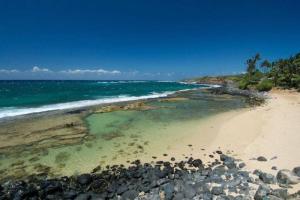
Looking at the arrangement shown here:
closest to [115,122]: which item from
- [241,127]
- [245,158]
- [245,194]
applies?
[241,127]

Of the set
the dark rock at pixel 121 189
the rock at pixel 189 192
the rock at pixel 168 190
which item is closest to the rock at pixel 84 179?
the dark rock at pixel 121 189

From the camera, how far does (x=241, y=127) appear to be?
1734 centimetres

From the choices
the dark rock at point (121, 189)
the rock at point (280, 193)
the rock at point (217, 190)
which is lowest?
the dark rock at point (121, 189)

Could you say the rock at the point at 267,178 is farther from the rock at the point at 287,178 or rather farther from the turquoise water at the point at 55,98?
the turquoise water at the point at 55,98

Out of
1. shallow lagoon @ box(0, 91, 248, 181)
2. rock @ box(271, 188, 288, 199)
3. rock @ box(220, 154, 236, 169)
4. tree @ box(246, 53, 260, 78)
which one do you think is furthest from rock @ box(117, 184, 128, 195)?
tree @ box(246, 53, 260, 78)

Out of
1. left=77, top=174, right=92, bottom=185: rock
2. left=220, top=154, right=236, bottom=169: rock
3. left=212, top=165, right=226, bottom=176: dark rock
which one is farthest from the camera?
left=220, top=154, right=236, bottom=169: rock

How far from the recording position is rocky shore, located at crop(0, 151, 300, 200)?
25.3 feet

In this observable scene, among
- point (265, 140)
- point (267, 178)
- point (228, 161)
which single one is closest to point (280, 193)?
point (267, 178)

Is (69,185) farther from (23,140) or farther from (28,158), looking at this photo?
(23,140)

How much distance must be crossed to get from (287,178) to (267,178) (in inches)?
25.9

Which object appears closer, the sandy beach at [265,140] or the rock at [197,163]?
the sandy beach at [265,140]

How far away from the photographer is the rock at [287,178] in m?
7.96

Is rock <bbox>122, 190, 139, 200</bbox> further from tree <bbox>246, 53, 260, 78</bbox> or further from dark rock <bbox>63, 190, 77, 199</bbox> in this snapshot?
tree <bbox>246, 53, 260, 78</bbox>

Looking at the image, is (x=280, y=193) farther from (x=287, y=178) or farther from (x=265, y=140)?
(x=265, y=140)
